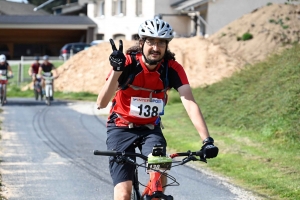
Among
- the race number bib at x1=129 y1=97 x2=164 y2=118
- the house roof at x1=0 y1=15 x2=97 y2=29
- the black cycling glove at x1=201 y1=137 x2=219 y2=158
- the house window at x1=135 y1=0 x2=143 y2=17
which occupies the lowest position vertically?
the house roof at x1=0 y1=15 x2=97 y2=29

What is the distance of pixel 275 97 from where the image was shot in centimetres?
1655

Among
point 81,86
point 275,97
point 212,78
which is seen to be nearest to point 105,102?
point 275,97

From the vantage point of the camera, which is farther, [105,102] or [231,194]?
[231,194]

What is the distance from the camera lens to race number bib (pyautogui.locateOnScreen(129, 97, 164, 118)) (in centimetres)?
674

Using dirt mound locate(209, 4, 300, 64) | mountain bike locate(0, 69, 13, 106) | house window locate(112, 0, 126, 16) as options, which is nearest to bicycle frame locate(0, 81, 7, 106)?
mountain bike locate(0, 69, 13, 106)

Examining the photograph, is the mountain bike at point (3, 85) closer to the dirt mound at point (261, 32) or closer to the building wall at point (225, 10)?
the dirt mound at point (261, 32)

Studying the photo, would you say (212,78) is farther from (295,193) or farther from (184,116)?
(295,193)

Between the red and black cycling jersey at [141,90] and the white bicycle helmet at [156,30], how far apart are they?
34cm

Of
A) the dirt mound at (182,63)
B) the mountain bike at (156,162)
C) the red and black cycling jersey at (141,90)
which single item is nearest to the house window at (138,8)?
the dirt mound at (182,63)

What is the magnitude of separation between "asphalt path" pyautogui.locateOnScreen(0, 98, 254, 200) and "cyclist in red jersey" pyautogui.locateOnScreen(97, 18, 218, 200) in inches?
125

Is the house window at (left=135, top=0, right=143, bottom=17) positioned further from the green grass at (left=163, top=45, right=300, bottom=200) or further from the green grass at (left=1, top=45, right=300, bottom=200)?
the green grass at (left=163, top=45, right=300, bottom=200)

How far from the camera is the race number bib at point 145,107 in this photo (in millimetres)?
6742

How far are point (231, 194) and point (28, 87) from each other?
1059 inches

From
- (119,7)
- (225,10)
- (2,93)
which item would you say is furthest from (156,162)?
(119,7)
